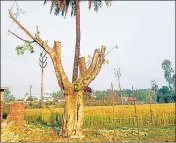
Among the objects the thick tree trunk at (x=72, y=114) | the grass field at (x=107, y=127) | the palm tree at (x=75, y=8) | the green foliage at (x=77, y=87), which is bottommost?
the grass field at (x=107, y=127)

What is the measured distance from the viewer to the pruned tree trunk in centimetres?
1365

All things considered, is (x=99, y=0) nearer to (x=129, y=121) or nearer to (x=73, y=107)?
(x=73, y=107)

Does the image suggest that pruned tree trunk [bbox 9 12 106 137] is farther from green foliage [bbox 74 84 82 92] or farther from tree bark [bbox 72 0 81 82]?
tree bark [bbox 72 0 81 82]

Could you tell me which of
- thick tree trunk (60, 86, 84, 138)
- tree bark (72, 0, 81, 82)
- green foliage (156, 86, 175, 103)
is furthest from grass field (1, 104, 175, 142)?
green foliage (156, 86, 175, 103)

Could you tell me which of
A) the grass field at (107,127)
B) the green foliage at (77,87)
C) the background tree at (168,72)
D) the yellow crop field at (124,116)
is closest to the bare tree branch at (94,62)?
the green foliage at (77,87)

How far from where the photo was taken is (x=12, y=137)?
44.4 feet

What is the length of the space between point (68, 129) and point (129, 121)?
9.11m

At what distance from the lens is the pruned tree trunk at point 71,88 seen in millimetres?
13648

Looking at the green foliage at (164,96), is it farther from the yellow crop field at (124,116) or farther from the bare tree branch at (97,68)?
the bare tree branch at (97,68)

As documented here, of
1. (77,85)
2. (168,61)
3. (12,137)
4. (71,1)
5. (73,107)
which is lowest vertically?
(12,137)

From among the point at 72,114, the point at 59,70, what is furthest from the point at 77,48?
the point at 72,114

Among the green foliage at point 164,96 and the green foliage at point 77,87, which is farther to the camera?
the green foliage at point 164,96

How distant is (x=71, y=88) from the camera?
1384cm

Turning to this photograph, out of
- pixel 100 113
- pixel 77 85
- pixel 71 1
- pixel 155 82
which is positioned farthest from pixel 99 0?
pixel 155 82
